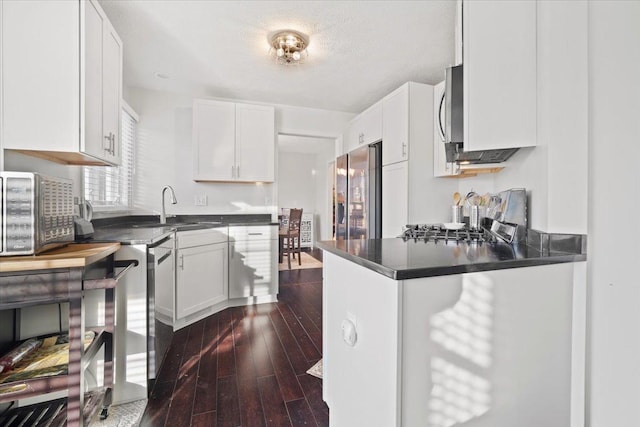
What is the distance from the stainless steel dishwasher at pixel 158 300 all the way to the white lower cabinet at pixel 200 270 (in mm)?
400

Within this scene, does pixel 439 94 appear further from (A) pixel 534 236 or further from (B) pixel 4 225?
(B) pixel 4 225

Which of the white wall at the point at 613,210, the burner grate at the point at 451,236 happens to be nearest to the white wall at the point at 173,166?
the burner grate at the point at 451,236

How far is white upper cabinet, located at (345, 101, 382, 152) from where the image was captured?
10.2ft

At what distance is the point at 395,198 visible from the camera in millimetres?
2850

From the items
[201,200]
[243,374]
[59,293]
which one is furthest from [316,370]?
[201,200]

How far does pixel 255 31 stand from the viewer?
6.89 ft

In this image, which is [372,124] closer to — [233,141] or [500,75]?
[233,141]

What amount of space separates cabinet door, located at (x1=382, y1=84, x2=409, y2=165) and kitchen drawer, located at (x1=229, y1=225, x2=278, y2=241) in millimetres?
1451

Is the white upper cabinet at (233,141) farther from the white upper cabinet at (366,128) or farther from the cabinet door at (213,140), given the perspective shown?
the white upper cabinet at (366,128)

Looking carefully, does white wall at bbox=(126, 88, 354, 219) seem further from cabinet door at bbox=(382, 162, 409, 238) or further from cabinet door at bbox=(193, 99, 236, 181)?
cabinet door at bbox=(382, 162, 409, 238)

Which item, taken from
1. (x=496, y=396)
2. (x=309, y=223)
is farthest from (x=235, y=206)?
(x=309, y=223)

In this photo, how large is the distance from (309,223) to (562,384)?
6252 mm

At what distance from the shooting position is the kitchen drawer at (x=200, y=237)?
2523 mm

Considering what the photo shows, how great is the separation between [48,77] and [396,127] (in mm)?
2486
